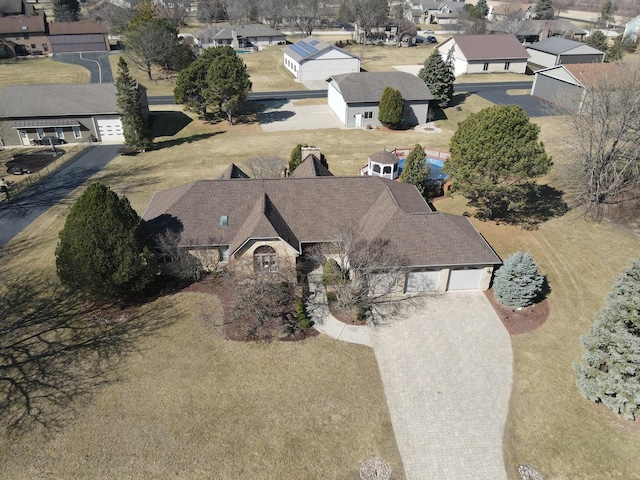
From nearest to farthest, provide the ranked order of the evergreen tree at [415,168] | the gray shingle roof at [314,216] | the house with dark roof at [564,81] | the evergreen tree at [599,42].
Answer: the gray shingle roof at [314,216] → the evergreen tree at [415,168] → the house with dark roof at [564,81] → the evergreen tree at [599,42]

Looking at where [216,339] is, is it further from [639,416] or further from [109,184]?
[109,184]

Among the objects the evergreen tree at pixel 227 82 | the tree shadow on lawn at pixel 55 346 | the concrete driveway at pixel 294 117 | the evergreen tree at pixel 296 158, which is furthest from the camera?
the concrete driveway at pixel 294 117

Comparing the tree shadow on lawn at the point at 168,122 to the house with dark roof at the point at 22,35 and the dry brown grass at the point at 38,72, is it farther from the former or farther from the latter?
the house with dark roof at the point at 22,35

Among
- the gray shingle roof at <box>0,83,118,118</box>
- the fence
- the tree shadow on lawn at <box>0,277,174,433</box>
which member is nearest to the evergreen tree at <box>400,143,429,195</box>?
the tree shadow on lawn at <box>0,277,174,433</box>

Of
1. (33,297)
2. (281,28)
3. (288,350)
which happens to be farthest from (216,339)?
(281,28)

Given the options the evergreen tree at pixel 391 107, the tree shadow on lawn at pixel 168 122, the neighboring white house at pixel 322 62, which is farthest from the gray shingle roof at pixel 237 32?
the evergreen tree at pixel 391 107

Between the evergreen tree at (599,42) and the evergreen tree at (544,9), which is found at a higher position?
the evergreen tree at (544,9)

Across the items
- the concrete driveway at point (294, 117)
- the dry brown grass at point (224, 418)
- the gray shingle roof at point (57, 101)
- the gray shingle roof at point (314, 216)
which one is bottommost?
the dry brown grass at point (224, 418)
